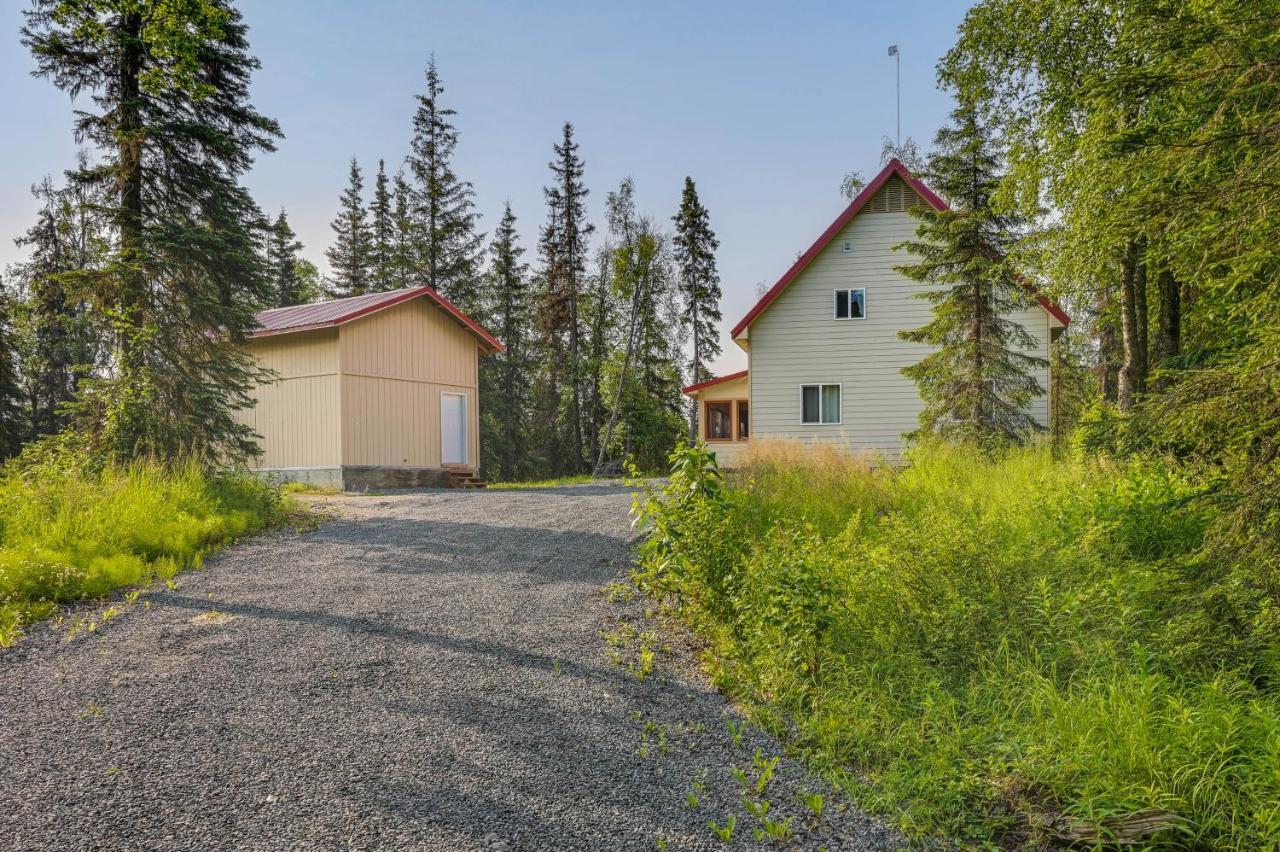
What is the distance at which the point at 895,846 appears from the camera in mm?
2877

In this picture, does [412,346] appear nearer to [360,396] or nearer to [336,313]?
[336,313]

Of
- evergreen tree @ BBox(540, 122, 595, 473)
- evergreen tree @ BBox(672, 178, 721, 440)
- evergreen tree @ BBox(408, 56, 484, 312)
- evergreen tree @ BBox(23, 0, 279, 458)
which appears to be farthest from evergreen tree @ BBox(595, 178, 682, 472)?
evergreen tree @ BBox(23, 0, 279, 458)

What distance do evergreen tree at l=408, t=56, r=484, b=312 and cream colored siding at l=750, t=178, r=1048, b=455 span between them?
1666cm

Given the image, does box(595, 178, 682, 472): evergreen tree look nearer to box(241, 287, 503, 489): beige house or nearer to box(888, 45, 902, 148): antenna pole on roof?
box(888, 45, 902, 148): antenna pole on roof

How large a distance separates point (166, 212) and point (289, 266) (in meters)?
27.9

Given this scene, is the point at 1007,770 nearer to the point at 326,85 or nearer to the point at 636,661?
the point at 636,661

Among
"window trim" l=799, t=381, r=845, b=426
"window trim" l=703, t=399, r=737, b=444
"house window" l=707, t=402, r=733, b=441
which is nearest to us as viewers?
"window trim" l=799, t=381, r=845, b=426

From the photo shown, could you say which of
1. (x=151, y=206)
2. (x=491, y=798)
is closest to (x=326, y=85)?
(x=151, y=206)

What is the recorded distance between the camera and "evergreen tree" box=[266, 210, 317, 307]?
36.1 metres

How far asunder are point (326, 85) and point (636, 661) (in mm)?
10787

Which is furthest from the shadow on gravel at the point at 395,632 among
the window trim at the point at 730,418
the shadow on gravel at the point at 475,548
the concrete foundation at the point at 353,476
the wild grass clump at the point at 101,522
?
the window trim at the point at 730,418

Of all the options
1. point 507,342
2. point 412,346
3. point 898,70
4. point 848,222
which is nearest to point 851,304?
point 848,222

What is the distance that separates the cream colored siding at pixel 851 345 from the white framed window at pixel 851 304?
0.37 ft

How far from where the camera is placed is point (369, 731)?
3.59m
